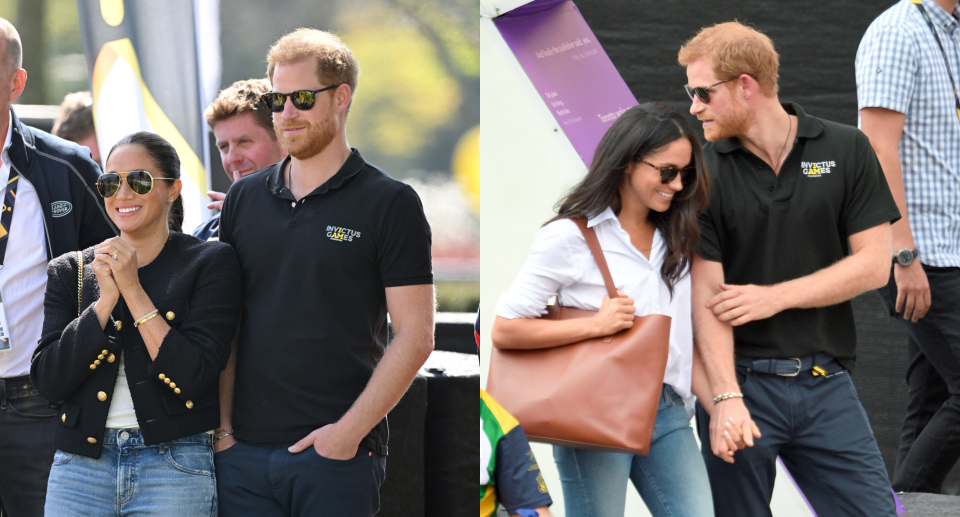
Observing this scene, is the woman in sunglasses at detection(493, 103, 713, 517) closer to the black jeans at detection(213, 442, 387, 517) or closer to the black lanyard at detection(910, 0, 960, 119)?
the black jeans at detection(213, 442, 387, 517)

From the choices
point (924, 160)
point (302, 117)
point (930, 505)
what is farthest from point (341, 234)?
point (930, 505)

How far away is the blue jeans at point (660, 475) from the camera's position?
6.86 feet

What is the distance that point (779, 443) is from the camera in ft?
7.64

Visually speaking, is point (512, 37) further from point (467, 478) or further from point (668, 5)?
point (467, 478)

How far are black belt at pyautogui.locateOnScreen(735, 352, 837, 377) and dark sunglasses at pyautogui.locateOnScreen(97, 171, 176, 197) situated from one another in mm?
1680

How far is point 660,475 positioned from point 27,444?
6.16 ft

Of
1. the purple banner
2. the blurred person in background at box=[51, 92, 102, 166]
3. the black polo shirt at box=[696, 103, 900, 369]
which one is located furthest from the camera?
the blurred person in background at box=[51, 92, 102, 166]

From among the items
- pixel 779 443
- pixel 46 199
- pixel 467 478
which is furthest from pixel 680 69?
pixel 46 199

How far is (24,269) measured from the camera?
2.53 meters

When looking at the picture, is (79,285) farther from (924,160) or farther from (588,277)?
(924,160)

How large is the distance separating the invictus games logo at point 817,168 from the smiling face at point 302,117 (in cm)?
131

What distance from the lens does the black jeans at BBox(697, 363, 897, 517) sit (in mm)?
2291

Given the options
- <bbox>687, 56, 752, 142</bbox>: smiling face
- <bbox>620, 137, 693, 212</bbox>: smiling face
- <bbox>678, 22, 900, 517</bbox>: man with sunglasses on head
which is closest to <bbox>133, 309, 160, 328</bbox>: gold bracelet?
<bbox>620, 137, 693, 212</bbox>: smiling face

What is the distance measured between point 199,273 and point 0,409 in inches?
39.6
